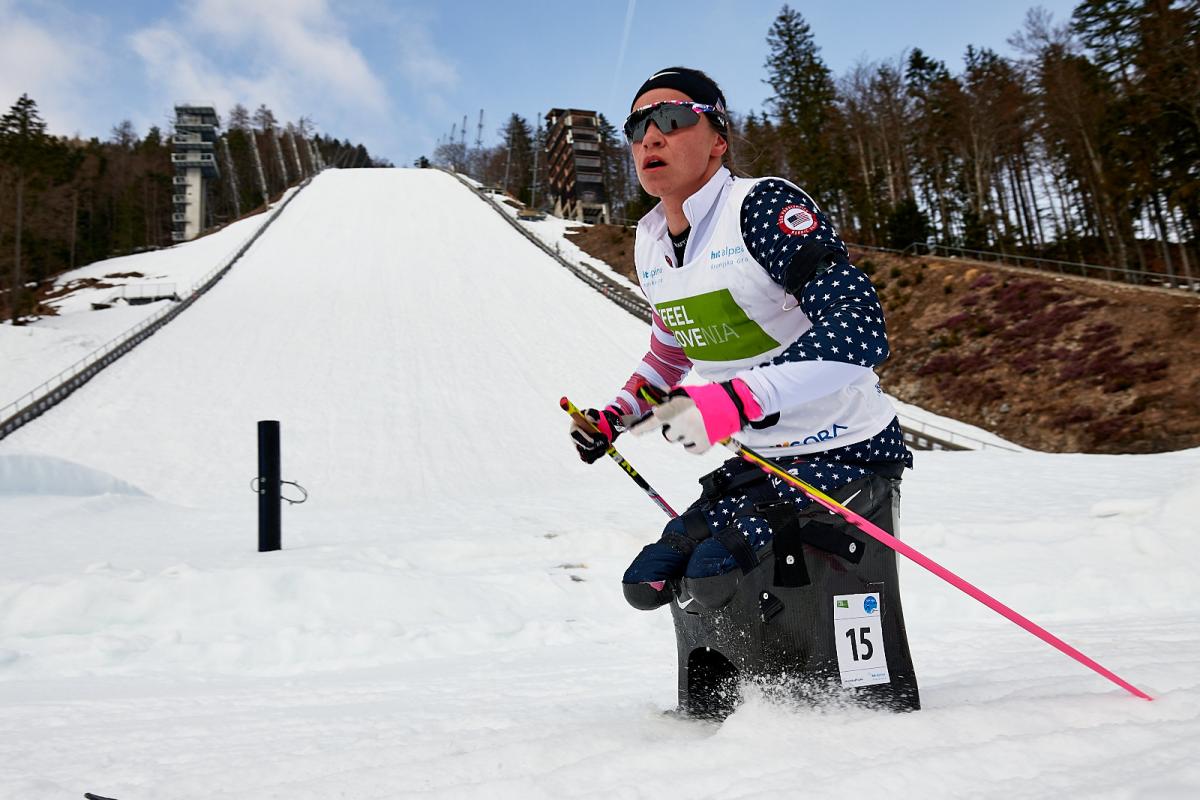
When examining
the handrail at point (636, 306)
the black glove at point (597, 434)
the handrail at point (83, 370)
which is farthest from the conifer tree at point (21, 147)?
the black glove at point (597, 434)

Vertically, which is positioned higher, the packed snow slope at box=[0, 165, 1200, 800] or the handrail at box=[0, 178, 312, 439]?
the handrail at box=[0, 178, 312, 439]

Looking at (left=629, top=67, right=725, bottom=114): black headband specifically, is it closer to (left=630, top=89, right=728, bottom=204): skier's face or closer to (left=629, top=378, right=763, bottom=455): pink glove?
(left=630, top=89, right=728, bottom=204): skier's face

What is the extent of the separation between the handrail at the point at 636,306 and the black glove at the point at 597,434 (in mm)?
4105

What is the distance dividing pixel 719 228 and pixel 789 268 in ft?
1.10

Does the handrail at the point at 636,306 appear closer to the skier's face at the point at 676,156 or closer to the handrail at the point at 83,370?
the skier's face at the point at 676,156

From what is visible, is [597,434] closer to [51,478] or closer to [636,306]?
[51,478]

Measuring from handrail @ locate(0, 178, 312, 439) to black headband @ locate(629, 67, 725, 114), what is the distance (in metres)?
19.5

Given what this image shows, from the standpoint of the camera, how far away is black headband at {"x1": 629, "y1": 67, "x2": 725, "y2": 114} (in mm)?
2520

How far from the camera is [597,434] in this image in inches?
110

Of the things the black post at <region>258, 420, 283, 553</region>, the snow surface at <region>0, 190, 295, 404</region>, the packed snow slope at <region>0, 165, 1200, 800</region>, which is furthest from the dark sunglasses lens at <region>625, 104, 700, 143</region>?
the snow surface at <region>0, 190, 295, 404</region>

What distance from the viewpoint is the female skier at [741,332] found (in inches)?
77.6

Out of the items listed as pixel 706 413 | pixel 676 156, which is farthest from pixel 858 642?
pixel 676 156

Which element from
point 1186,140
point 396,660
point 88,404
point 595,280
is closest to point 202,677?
point 396,660

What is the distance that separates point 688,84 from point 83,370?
76.3ft
